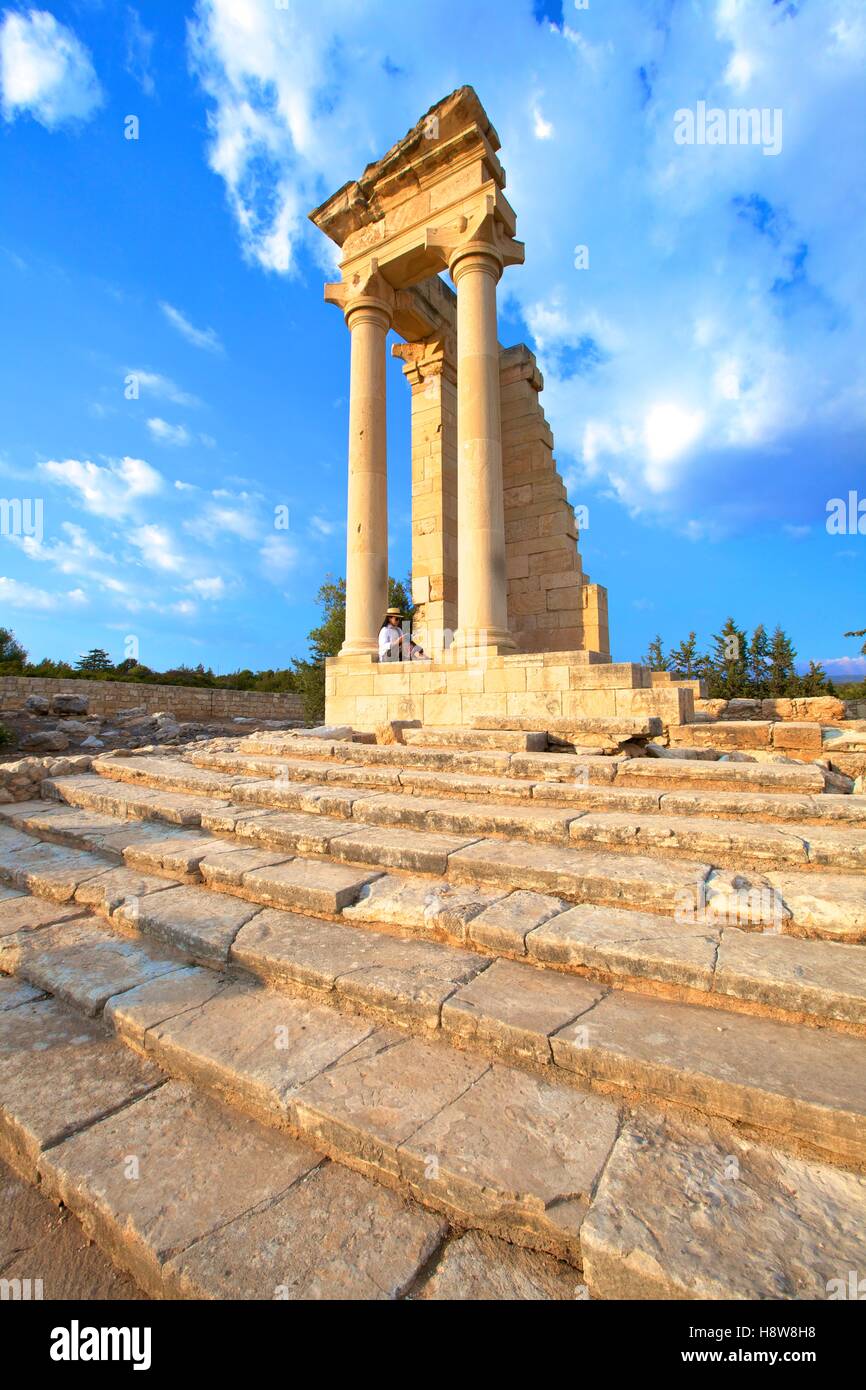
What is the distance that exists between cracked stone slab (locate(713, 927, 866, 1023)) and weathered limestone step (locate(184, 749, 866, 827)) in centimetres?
135

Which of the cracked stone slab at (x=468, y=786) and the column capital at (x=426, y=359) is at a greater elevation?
the column capital at (x=426, y=359)

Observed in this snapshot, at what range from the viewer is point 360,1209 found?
1.64 m

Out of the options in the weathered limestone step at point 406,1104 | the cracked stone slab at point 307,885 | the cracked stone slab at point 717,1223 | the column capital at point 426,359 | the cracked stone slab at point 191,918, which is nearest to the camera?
the cracked stone slab at point 717,1223

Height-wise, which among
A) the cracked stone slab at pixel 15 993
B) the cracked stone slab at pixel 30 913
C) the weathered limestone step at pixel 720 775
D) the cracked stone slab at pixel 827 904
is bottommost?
the cracked stone slab at pixel 15 993

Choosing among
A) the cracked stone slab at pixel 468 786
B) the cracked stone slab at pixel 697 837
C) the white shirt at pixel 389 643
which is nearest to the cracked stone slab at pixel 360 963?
the cracked stone slab at pixel 697 837

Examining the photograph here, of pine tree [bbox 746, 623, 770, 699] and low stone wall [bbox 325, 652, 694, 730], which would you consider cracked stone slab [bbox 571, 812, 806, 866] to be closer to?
low stone wall [bbox 325, 652, 694, 730]

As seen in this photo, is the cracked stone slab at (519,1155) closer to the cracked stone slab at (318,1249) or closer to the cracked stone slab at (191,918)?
the cracked stone slab at (318,1249)

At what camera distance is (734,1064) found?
181 centimetres

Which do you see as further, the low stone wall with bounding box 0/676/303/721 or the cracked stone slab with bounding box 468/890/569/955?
the low stone wall with bounding box 0/676/303/721

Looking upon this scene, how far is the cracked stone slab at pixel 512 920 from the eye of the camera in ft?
8.46

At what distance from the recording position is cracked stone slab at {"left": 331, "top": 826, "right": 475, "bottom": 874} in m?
3.39

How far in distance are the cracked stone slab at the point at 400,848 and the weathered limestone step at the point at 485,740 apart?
1.96 m

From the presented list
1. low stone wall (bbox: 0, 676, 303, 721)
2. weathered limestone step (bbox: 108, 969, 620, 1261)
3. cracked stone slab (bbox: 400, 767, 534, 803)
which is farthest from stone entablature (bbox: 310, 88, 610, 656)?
low stone wall (bbox: 0, 676, 303, 721)
